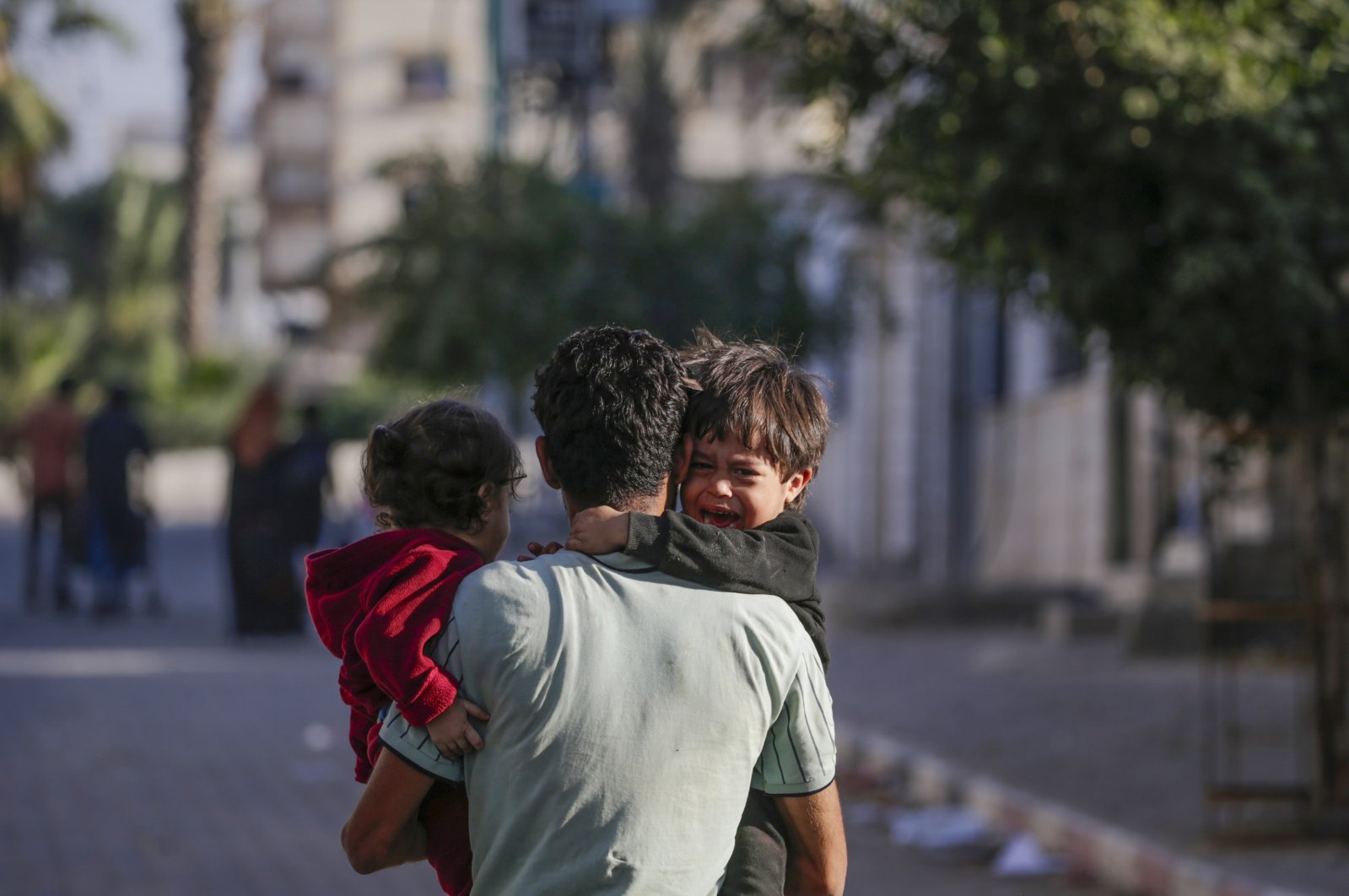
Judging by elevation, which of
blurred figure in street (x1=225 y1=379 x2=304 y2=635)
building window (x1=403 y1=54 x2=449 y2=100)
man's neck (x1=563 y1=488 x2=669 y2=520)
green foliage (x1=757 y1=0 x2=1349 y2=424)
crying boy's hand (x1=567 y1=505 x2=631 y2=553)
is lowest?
blurred figure in street (x1=225 y1=379 x2=304 y2=635)

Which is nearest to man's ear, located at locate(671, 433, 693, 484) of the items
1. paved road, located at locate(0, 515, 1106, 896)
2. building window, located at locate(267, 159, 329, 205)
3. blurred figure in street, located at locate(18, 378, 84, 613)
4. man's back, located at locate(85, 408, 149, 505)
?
paved road, located at locate(0, 515, 1106, 896)

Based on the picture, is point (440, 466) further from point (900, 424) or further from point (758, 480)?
point (900, 424)

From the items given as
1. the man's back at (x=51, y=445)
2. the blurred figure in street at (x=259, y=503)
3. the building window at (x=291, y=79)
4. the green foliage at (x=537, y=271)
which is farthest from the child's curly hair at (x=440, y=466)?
the building window at (x=291, y=79)

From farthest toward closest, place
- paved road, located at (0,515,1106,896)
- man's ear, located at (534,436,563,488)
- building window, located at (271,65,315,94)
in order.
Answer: building window, located at (271,65,315,94), paved road, located at (0,515,1106,896), man's ear, located at (534,436,563,488)

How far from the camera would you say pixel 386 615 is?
229 centimetres

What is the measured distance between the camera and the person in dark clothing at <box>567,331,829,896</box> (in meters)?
2.38

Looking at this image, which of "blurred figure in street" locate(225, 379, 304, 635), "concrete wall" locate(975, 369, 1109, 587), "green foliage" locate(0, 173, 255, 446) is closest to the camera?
"blurred figure in street" locate(225, 379, 304, 635)

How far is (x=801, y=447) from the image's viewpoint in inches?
97.4

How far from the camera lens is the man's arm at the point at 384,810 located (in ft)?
7.60

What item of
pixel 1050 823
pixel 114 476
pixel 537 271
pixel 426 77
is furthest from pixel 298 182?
pixel 1050 823

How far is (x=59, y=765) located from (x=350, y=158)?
41324 millimetres

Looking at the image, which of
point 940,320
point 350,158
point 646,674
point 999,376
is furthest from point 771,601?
point 350,158

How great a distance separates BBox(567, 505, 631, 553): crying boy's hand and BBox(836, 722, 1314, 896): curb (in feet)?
15.7

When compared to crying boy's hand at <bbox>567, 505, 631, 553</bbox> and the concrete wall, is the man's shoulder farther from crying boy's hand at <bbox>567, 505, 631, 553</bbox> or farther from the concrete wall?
the concrete wall
